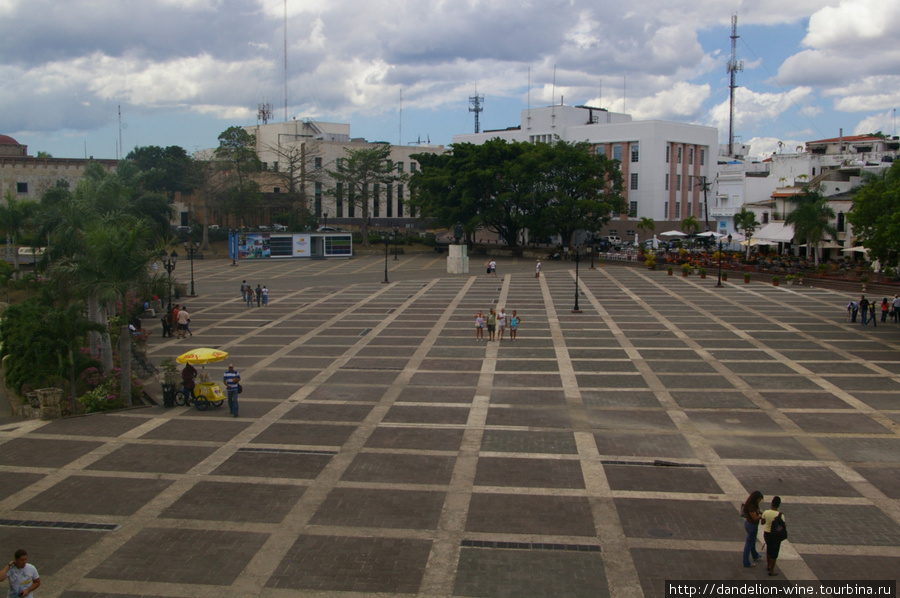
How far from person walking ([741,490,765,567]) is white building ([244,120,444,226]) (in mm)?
77020

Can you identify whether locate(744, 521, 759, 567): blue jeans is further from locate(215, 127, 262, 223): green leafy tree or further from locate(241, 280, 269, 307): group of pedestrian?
locate(215, 127, 262, 223): green leafy tree

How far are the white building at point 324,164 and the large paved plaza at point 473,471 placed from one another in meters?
64.5

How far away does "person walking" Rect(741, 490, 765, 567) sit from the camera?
10.3 meters

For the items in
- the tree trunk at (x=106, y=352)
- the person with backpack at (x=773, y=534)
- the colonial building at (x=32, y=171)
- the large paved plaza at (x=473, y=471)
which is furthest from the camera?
the colonial building at (x=32, y=171)

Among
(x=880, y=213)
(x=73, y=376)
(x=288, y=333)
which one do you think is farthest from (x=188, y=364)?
(x=880, y=213)

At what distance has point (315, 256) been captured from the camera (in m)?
70.2

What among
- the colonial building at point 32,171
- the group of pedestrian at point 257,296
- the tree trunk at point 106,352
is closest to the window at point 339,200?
the colonial building at point 32,171

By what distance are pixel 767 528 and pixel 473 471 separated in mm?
5717

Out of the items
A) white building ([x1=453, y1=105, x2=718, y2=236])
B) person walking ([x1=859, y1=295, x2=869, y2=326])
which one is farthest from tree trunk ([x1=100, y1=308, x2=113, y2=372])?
white building ([x1=453, y1=105, x2=718, y2=236])

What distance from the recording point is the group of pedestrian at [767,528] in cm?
1011

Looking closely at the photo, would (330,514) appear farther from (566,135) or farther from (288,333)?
(566,135)

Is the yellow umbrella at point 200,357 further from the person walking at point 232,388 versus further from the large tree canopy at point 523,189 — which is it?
the large tree canopy at point 523,189

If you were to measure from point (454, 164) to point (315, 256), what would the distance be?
52.8 ft

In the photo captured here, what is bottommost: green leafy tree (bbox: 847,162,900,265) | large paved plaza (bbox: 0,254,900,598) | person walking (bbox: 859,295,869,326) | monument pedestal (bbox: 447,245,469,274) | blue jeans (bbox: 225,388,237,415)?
large paved plaza (bbox: 0,254,900,598)
